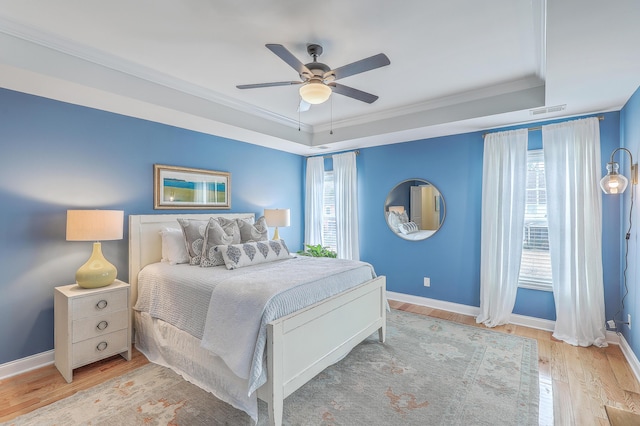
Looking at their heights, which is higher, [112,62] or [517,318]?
[112,62]

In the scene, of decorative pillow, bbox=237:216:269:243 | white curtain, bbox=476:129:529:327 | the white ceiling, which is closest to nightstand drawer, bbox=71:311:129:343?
decorative pillow, bbox=237:216:269:243

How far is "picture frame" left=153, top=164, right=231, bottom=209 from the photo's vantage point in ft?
11.5

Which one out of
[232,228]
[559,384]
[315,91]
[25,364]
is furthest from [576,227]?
[25,364]

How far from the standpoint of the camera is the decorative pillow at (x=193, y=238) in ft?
10.1

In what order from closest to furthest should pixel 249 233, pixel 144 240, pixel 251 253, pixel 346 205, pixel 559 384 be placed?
pixel 559 384
pixel 251 253
pixel 144 240
pixel 249 233
pixel 346 205

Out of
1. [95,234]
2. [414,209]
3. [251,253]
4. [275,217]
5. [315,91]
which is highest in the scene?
[315,91]

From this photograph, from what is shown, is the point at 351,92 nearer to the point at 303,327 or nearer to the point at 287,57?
the point at 287,57

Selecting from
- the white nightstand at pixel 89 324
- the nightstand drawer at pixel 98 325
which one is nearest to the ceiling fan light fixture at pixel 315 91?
the white nightstand at pixel 89 324

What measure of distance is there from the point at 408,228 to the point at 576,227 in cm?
192

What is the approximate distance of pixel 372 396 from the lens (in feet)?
7.41

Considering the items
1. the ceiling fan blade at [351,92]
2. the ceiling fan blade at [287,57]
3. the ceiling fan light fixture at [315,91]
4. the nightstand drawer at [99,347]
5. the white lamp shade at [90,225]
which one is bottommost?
the nightstand drawer at [99,347]

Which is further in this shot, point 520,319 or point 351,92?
point 520,319

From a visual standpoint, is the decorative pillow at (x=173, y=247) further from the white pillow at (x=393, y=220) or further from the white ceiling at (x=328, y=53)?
the white pillow at (x=393, y=220)

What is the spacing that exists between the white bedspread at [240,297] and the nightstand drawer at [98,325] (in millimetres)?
224
